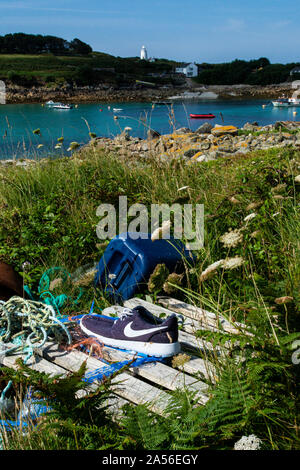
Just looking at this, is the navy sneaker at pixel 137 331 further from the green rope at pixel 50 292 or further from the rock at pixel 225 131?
the rock at pixel 225 131

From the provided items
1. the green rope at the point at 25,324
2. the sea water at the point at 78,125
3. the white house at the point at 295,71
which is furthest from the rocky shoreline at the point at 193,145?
the white house at the point at 295,71

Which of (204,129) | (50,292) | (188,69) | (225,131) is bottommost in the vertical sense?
(50,292)

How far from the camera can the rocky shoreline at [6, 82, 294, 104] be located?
69938mm

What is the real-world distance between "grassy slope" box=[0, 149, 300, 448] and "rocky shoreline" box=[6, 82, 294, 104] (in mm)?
63320

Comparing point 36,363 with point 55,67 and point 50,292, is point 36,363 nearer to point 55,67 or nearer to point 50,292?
point 50,292

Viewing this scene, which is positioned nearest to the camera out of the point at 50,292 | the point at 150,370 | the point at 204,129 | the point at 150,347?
the point at 150,370

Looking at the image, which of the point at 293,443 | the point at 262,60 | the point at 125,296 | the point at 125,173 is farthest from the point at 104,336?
the point at 262,60

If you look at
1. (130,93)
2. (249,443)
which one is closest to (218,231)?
(249,443)

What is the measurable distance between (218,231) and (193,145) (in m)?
8.13

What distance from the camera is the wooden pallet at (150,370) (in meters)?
2.04

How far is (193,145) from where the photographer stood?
11.5 meters

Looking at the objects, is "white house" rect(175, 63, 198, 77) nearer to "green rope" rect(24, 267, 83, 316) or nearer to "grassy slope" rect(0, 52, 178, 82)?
"grassy slope" rect(0, 52, 178, 82)

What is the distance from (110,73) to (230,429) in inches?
3917

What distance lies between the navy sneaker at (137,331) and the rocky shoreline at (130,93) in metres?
66.3
